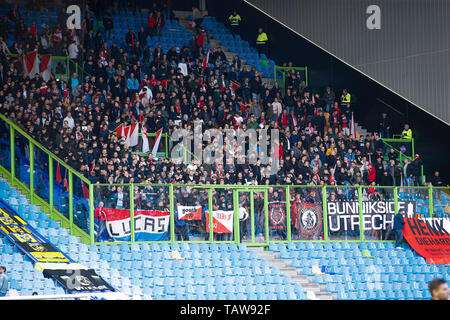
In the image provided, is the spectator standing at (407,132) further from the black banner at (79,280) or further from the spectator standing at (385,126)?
the black banner at (79,280)

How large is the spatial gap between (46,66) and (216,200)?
21.4 feet

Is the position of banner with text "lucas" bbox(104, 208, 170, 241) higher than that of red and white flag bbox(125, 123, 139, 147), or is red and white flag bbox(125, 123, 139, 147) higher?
red and white flag bbox(125, 123, 139, 147)

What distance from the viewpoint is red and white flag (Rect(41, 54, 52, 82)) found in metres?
20.2

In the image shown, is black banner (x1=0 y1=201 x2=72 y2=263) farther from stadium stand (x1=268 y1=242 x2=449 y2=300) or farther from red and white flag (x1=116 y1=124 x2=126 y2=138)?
stadium stand (x1=268 y1=242 x2=449 y2=300)

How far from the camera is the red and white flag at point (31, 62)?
1998cm

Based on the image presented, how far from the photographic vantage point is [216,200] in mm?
17297

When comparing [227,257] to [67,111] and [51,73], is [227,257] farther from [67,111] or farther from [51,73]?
[51,73]

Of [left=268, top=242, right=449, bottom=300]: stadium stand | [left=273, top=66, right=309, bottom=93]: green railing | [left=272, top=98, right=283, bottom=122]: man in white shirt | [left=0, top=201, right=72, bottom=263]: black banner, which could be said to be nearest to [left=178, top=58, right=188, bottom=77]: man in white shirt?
[left=272, top=98, right=283, bottom=122]: man in white shirt

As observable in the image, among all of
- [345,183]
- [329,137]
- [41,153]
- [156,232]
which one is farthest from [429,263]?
[41,153]

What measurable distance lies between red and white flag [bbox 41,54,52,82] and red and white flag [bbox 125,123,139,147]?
2.44 metres

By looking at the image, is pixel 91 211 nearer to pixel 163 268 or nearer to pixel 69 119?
pixel 163 268

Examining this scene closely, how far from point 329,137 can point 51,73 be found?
25.6 ft

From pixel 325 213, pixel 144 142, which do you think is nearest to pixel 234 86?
pixel 144 142

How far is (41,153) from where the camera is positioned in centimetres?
1636
